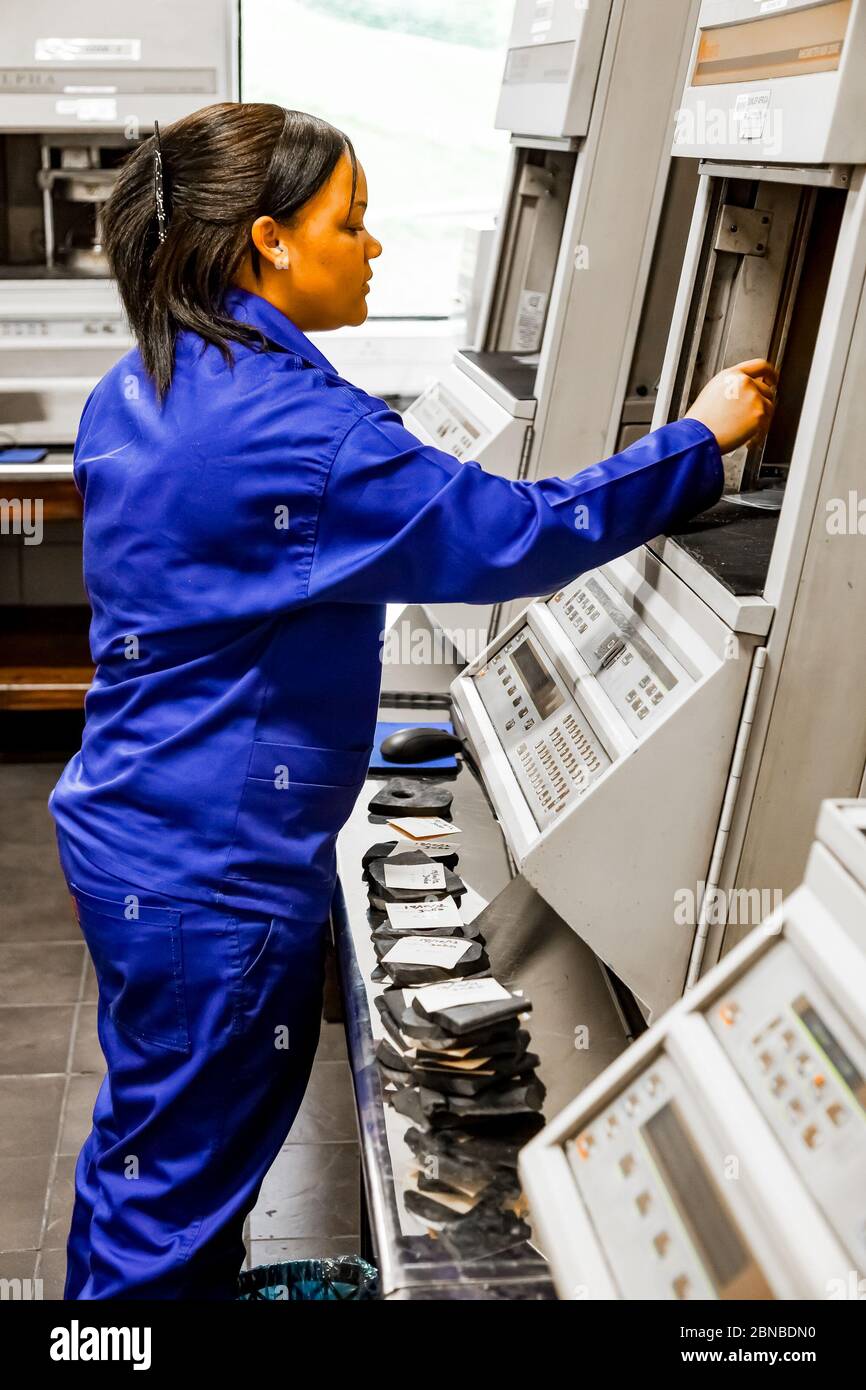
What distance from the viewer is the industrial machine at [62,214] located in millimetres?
3676

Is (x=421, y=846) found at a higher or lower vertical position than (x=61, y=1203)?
higher

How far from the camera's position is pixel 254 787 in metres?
1.56

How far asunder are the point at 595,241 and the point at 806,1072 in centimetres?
173

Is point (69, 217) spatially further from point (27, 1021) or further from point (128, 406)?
point (128, 406)

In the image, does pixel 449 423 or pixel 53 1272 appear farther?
pixel 449 423

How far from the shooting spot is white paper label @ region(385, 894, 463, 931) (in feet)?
5.77

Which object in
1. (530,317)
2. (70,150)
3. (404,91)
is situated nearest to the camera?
(530,317)

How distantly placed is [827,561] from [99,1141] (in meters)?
1.12

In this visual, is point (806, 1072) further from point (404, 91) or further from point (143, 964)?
point (404, 91)

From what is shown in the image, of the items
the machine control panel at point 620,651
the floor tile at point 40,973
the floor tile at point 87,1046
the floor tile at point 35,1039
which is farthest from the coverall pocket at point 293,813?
the floor tile at point 40,973

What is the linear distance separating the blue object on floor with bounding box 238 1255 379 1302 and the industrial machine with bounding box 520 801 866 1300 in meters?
0.93

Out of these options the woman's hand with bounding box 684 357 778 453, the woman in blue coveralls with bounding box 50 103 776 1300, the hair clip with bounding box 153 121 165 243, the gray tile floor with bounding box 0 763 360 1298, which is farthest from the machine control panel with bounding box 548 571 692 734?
the gray tile floor with bounding box 0 763 360 1298

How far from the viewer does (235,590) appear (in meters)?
1.49

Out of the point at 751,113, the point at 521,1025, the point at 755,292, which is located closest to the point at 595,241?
the point at 755,292
